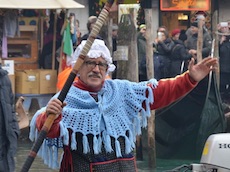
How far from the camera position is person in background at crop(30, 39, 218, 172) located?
4.88m

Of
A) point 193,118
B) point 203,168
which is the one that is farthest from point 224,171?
point 193,118

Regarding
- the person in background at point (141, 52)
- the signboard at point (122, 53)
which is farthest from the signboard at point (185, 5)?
the signboard at point (122, 53)

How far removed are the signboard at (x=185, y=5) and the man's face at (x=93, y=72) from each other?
15654 mm

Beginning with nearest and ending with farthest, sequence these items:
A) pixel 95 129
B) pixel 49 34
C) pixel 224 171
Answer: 1. pixel 95 129
2. pixel 224 171
3. pixel 49 34

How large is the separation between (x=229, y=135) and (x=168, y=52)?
9.41 metres

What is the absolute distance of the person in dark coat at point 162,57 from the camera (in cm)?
1587

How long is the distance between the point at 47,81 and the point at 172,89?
1010cm

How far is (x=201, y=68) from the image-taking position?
16.1ft

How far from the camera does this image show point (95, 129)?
16.1ft

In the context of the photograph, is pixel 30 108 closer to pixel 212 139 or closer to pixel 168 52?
pixel 168 52

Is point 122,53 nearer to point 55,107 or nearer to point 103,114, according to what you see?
point 103,114

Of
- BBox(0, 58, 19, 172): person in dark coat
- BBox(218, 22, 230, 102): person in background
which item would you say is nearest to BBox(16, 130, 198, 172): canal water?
BBox(218, 22, 230, 102): person in background

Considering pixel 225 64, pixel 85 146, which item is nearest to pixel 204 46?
pixel 225 64

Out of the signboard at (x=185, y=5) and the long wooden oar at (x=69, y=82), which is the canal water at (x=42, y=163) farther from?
the signboard at (x=185, y=5)
